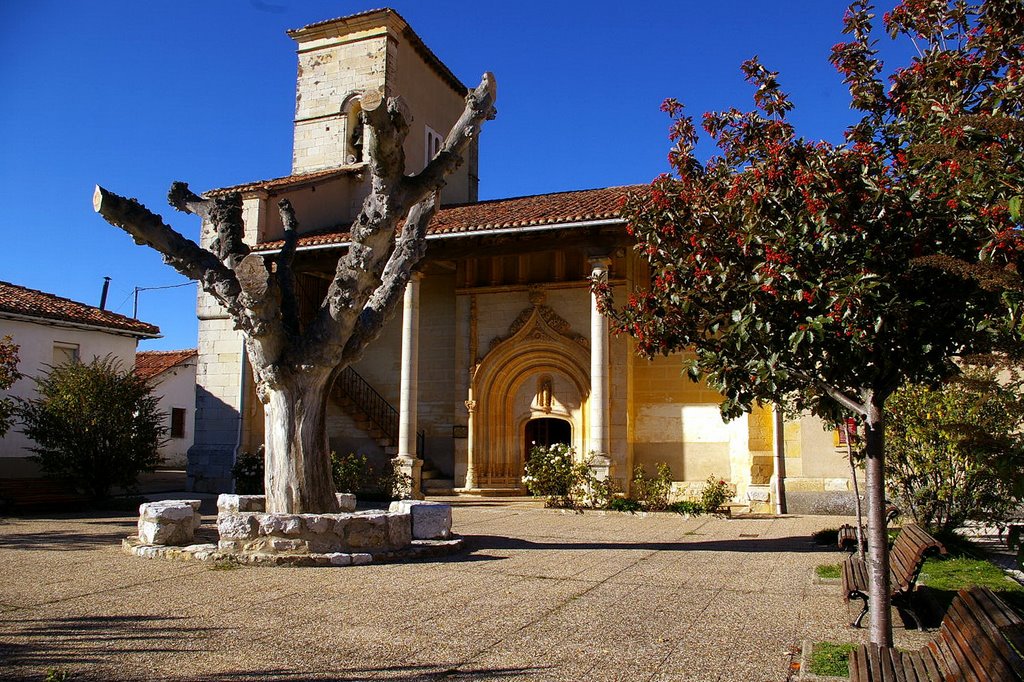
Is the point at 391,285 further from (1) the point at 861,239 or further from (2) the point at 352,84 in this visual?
(2) the point at 352,84

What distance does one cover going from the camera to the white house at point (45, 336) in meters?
20.2

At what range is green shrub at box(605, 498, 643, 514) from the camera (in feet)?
45.7

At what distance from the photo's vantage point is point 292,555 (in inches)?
308

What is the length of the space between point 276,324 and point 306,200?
1085cm

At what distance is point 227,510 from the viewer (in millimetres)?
9070

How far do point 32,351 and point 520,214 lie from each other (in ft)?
43.0

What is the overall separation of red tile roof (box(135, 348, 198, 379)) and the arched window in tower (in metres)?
13.4

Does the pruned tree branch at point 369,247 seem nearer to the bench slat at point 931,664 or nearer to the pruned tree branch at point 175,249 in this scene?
the pruned tree branch at point 175,249

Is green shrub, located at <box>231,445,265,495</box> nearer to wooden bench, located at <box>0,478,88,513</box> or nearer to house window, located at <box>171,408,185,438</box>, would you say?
wooden bench, located at <box>0,478,88,513</box>

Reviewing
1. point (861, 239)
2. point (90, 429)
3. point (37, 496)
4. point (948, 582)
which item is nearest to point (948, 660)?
point (861, 239)

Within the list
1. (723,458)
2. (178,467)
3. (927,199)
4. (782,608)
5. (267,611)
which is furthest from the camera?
(178,467)

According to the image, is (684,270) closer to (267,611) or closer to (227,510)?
(267,611)

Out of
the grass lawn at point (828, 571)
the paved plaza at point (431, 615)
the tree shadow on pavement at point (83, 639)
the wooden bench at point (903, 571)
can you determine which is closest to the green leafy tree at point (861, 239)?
the wooden bench at point (903, 571)

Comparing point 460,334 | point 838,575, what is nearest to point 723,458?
point 460,334
